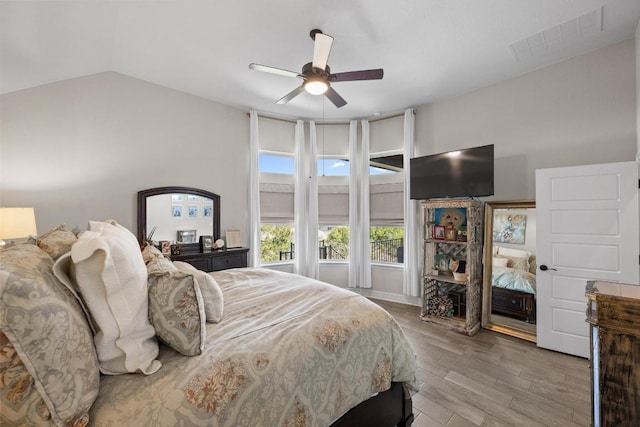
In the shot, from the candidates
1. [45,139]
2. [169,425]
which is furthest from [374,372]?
[45,139]

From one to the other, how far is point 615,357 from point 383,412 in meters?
1.15

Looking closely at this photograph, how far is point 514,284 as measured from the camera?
326 centimetres

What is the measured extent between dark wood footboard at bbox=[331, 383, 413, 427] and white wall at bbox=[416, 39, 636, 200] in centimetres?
289

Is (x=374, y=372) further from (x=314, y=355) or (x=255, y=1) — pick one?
(x=255, y=1)

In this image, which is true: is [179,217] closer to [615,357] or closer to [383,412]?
[383,412]

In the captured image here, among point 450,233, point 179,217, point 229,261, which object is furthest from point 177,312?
point 450,233

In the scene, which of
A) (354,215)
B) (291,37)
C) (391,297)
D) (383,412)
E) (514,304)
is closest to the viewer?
(383,412)

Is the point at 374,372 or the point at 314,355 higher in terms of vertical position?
the point at 314,355

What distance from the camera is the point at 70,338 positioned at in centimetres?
84

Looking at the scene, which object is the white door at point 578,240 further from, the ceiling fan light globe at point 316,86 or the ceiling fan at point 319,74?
the ceiling fan light globe at point 316,86

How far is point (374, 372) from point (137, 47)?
364 cm

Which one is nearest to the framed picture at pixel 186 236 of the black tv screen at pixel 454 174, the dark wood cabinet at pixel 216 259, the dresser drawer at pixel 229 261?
the dark wood cabinet at pixel 216 259

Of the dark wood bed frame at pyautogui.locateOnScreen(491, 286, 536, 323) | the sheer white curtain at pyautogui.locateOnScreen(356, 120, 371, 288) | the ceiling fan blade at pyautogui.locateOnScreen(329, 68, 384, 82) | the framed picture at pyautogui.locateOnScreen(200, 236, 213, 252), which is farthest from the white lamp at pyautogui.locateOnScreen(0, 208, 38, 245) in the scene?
the dark wood bed frame at pyautogui.locateOnScreen(491, 286, 536, 323)

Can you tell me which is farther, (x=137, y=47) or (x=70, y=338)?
(x=137, y=47)
